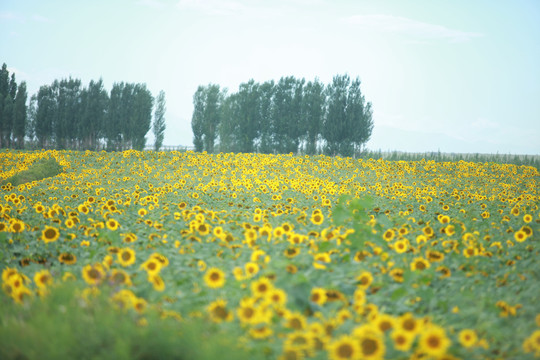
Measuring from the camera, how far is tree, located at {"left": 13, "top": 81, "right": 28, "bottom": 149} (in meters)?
42.0

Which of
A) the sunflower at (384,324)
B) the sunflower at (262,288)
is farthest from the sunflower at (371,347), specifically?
the sunflower at (262,288)

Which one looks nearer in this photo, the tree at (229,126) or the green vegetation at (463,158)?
the green vegetation at (463,158)

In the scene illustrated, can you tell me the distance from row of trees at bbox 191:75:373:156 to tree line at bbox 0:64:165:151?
9.57 m

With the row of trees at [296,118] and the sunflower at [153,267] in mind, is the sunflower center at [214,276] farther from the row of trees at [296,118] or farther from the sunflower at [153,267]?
the row of trees at [296,118]

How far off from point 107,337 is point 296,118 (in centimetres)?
3651

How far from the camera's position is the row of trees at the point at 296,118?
119 feet

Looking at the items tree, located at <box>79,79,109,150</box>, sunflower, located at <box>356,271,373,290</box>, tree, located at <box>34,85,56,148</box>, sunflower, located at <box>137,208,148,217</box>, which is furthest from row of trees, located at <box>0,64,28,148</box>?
sunflower, located at <box>356,271,373,290</box>

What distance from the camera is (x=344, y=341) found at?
235 centimetres

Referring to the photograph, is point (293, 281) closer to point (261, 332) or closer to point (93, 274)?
point (261, 332)

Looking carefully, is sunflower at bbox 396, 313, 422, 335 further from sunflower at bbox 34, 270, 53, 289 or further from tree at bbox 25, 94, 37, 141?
tree at bbox 25, 94, 37, 141

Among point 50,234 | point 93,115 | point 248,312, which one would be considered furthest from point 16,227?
point 93,115

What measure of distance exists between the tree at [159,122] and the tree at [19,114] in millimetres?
13412

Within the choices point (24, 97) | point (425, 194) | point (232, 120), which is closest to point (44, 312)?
point (425, 194)

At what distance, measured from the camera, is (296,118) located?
3841cm
